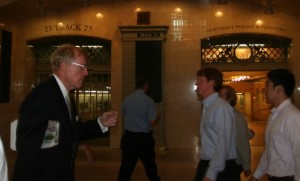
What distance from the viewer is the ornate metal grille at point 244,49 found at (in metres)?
11.9

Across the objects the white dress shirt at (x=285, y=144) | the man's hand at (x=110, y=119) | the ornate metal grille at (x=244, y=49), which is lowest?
the white dress shirt at (x=285, y=144)

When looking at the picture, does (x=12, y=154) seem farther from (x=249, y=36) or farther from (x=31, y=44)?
(x=249, y=36)

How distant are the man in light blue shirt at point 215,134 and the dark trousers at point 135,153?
2485 mm

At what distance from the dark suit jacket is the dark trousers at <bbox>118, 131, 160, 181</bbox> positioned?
123 inches

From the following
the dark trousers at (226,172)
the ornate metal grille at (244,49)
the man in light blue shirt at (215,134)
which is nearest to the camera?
the man in light blue shirt at (215,134)

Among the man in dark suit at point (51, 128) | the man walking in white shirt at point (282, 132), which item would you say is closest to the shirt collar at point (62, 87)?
the man in dark suit at point (51, 128)

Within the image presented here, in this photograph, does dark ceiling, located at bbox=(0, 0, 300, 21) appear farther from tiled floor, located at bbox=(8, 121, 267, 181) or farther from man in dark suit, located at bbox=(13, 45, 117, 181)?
man in dark suit, located at bbox=(13, 45, 117, 181)

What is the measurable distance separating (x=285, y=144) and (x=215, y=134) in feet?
2.07

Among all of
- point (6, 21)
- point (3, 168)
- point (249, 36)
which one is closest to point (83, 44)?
point (6, 21)

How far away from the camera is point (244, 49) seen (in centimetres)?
1212

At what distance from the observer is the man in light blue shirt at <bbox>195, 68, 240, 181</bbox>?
3315 millimetres

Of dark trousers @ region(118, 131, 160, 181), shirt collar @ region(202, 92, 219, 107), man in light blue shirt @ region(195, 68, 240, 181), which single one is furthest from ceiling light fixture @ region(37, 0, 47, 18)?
shirt collar @ region(202, 92, 219, 107)

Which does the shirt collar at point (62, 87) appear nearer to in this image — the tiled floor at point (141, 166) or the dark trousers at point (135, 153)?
the dark trousers at point (135, 153)

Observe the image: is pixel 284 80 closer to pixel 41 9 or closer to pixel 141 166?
pixel 141 166
